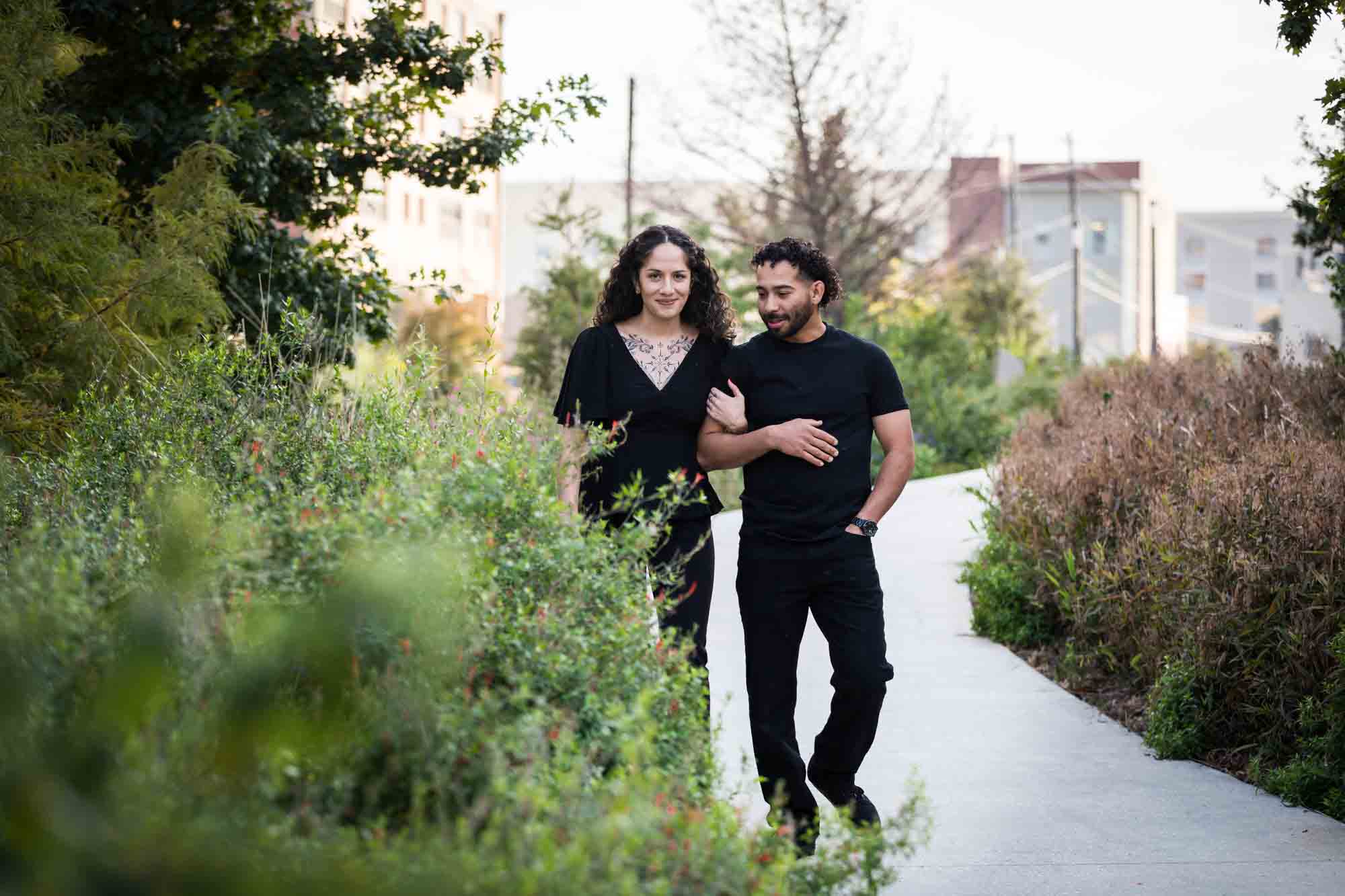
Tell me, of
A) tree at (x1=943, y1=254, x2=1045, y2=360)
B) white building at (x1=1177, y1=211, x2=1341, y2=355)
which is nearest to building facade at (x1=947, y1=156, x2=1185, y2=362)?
tree at (x1=943, y1=254, x2=1045, y2=360)

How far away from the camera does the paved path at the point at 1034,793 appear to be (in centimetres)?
466

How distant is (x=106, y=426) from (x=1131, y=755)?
14.1ft

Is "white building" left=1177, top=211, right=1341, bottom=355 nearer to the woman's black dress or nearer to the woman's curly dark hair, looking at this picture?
the woman's curly dark hair

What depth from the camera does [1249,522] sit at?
6.08m

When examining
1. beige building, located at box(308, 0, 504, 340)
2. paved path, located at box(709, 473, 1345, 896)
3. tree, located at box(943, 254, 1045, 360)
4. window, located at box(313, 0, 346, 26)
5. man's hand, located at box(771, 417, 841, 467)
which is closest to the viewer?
man's hand, located at box(771, 417, 841, 467)

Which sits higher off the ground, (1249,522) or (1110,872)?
(1249,522)

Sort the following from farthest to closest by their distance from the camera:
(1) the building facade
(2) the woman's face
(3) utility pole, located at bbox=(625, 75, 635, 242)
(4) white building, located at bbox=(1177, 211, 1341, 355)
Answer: (4) white building, located at bbox=(1177, 211, 1341, 355)
(1) the building facade
(3) utility pole, located at bbox=(625, 75, 635, 242)
(2) the woman's face

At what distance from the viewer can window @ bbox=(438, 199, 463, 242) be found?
58.5 metres

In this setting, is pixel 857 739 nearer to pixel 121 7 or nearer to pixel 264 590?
pixel 264 590

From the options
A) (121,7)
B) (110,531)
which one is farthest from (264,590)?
(121,7)

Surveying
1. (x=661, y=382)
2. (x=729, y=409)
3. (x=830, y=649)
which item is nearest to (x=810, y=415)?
(x=729, y=409)

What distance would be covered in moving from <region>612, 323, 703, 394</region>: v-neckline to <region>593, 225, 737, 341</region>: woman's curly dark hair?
0.20 ft

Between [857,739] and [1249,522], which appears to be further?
[1249,522]

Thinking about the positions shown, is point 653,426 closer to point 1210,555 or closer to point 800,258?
point 800,258
